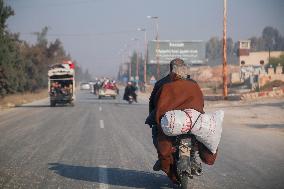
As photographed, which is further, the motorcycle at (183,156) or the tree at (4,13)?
the tree at (4,13)

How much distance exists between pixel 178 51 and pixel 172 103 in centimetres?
8050

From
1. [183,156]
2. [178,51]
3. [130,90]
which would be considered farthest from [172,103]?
[178,51]

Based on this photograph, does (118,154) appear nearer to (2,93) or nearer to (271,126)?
(271,126)

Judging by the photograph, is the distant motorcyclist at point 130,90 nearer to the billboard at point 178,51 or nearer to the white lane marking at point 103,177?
the white lane marking at point 103,177

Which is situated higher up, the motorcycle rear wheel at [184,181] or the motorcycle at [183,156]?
the motorcycle at [183,156]

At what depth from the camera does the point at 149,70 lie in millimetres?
124812

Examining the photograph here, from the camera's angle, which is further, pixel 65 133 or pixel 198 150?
pixel 65 133

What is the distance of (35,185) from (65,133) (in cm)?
955

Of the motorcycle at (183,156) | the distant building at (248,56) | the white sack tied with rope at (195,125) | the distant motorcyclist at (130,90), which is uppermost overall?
the distant building at (248,56)

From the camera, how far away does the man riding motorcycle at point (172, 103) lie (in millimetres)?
8141

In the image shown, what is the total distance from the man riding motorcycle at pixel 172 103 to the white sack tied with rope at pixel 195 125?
15 centimetres

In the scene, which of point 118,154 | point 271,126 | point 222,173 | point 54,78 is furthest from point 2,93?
point 222,173

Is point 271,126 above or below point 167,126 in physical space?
below

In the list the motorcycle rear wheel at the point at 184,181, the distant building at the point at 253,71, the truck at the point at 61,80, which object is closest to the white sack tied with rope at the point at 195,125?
the motorcycle rear wheel at the point at 184,181
